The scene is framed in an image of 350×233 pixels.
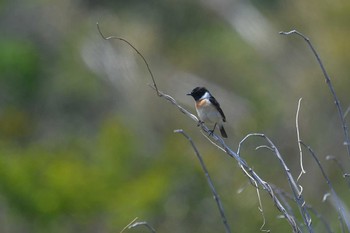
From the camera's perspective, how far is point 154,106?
1806 cm

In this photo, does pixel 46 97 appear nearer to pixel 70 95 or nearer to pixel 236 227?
pixel 70 95

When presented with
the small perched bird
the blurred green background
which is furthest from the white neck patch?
the blurred green background

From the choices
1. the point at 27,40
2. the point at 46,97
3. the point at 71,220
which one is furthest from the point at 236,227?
the point at 27,40

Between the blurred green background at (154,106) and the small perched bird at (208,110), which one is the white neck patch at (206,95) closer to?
the small perched bird at (208,110)

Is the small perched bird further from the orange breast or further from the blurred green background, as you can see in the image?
the blurred green background

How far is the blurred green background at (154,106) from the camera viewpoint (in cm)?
1371

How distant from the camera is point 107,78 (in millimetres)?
20188

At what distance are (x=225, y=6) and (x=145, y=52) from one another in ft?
10.1

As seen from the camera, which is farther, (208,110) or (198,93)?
(198,93)

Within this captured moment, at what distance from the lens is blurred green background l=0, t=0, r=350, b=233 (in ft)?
45.0

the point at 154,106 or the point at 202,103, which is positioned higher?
the point at 202,103

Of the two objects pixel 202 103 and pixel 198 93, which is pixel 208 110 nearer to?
pixel 202 103

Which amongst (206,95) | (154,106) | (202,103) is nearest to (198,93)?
(206,95)

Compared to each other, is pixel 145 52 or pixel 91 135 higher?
pixel 145 52
